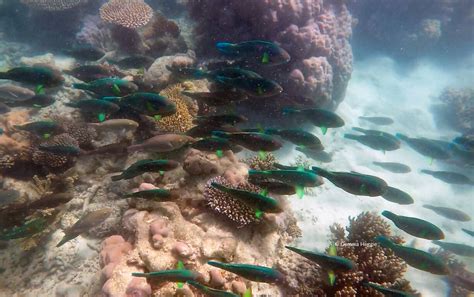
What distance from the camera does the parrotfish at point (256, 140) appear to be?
179 inches

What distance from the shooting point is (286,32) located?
839 cm

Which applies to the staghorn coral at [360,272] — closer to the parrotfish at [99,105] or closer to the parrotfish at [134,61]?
the parrotfish at [99,105]

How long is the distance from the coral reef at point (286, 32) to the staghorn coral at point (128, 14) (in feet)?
6.26

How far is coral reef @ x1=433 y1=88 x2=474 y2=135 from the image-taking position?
15.1 m

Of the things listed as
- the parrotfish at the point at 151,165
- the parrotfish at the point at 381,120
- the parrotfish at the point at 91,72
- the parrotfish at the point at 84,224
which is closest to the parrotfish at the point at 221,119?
the parrotfish at the point at 151,165

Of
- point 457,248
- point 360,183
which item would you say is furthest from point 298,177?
point 457,248

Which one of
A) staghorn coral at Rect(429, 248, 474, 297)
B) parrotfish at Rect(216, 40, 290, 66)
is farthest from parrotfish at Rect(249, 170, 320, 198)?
staghorn coral at Rect(429, 248, 474, 297)

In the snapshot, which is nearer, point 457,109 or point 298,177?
point 298,177

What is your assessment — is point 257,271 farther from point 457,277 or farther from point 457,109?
point 457,109

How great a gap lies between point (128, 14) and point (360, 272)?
9.99 metres

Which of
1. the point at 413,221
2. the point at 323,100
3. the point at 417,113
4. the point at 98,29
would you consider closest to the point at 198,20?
the point at 323,100

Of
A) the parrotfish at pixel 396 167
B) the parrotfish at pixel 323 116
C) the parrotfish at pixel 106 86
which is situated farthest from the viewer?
the parrotfish at pixel 396 167

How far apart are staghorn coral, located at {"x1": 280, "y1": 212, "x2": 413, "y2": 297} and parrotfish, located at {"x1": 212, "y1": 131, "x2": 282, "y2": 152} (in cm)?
181

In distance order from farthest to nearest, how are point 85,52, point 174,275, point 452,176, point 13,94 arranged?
1. point 452,176
2. point 85,52
3. point 13,94
4. point 174,275
